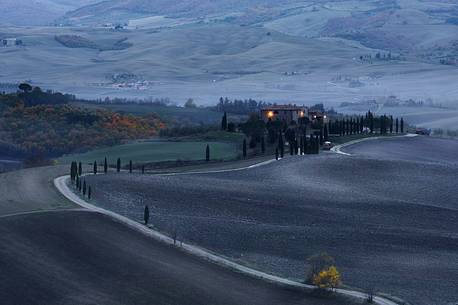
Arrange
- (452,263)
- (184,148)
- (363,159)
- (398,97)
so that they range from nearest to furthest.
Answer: (452,263) → (363,159) → (184,148) → (398,97)

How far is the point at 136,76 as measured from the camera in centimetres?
19700

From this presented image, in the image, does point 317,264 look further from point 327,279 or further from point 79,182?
point 79,182

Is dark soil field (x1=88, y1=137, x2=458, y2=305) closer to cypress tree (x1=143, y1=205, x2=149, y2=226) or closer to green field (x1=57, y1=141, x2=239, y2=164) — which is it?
cypress tree (x1=143, y1=205, x2=149, y2=226)

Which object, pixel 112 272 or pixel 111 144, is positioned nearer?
pixel 112 272

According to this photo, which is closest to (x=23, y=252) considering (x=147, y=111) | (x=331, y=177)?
(x=331, y=177)

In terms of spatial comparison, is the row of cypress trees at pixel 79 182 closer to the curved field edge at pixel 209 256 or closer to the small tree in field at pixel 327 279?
the curved field edge at pixel 209 256

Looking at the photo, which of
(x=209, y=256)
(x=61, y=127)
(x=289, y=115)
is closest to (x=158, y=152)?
(x=289, y=115)

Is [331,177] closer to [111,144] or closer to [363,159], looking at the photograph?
[363,159]

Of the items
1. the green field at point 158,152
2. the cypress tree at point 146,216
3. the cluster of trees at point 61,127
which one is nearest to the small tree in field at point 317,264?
the cypress tree at point 146,216

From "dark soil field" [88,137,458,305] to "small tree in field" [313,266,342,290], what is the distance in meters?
0.80

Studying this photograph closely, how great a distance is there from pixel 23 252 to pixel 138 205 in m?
10.3

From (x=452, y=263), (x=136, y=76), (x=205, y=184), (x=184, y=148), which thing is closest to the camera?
(x=452, y=263)

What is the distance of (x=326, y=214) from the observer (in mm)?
43750

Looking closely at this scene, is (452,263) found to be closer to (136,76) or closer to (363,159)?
(363,159)
